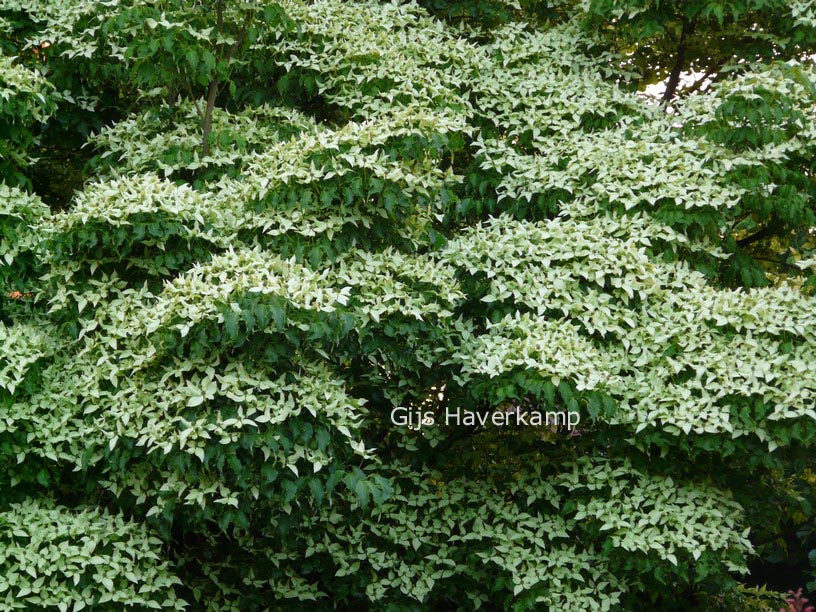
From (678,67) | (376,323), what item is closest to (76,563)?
(376,323)

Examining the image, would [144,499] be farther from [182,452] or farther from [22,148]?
[22,148]

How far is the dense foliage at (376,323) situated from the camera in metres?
4.57

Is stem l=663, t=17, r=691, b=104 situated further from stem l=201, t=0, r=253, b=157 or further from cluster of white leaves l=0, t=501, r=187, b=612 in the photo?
cluster of white leaves l=0, t=501, r=187, b=612

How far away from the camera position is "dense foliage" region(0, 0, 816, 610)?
4.57 m

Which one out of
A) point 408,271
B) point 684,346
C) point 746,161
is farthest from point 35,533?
point 746,161

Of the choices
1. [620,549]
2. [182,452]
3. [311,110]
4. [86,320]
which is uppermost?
[311,110]

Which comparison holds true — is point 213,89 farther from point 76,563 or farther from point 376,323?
point 76,563

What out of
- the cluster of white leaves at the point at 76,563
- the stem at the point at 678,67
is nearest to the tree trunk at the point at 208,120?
the cluster of white leaves at the point at 76,563

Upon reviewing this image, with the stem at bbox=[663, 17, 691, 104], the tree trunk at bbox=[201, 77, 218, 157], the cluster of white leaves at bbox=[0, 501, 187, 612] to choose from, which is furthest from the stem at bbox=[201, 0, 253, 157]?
the stem at bbox=[663, 17, 691, 104]

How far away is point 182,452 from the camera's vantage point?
4.38 m

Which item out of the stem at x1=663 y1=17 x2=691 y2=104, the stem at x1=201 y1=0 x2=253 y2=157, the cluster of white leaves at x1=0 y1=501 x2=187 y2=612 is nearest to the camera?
the cluster of white leaves at x1=0 y1=501 x2=187 y2=612

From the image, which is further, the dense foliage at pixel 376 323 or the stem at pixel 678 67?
the stem at pixel 678 67

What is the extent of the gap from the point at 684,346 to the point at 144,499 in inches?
111

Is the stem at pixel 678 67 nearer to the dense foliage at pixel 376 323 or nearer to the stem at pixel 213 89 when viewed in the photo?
the dense foliage at pixel 376 323
